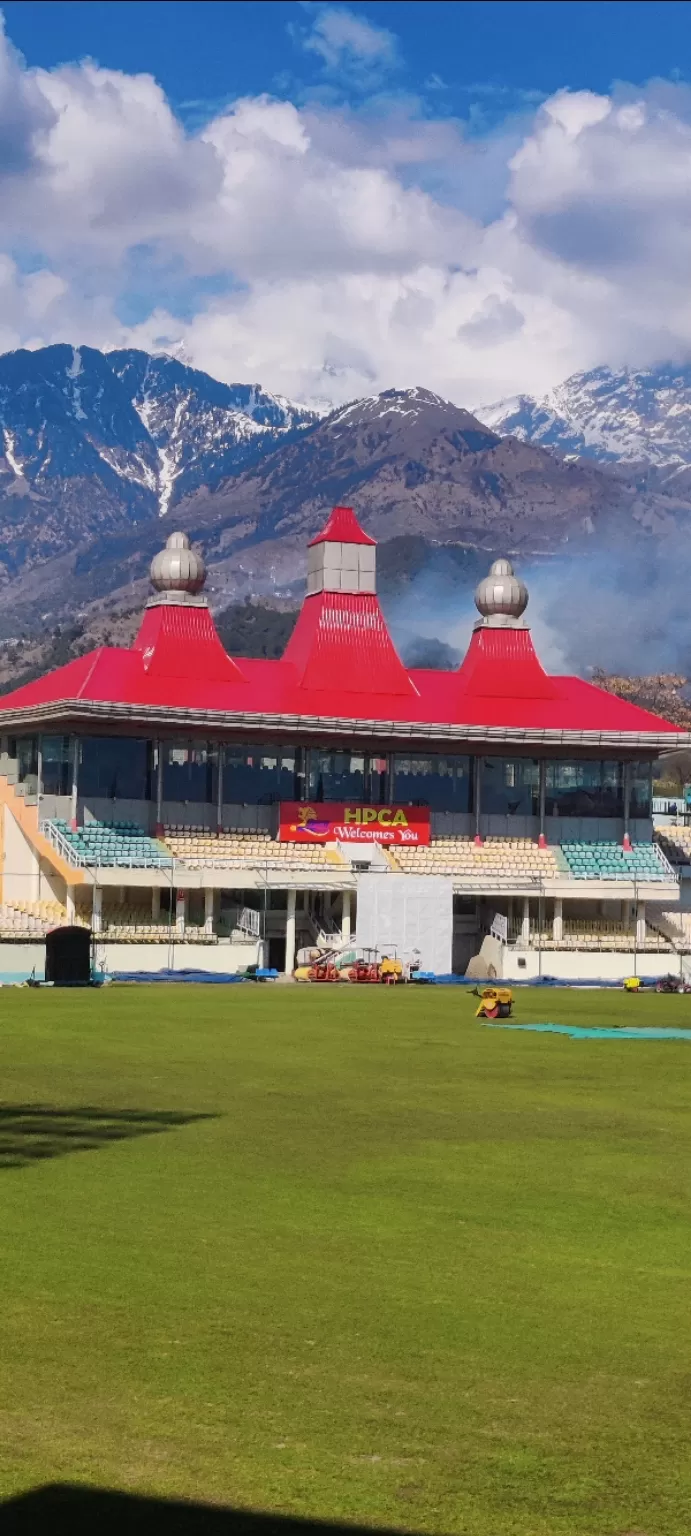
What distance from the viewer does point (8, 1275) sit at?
17281mm

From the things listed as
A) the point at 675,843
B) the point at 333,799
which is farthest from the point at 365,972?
the point at 675,843

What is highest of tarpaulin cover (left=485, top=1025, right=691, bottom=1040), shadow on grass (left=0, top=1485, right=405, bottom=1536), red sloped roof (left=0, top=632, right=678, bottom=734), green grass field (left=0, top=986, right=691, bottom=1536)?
red sloped roof (left=0, top=632, right=678, bottom=734)

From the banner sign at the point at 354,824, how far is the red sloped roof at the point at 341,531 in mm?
14932

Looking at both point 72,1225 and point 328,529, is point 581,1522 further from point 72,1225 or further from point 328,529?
point 328,529

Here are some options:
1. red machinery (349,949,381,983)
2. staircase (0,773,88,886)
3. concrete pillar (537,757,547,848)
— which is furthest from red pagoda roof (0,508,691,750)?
red machinery (349,949,381,983)

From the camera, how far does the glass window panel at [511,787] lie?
9544 centimetres

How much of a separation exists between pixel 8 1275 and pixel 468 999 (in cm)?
4672

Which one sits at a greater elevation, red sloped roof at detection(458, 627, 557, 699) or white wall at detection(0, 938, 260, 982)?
red sloped roof at detection(458, 627, 557, 699)

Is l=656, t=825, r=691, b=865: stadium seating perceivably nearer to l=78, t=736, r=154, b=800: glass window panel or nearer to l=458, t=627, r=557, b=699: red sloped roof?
l=458, t=627, r=557, b=699: red sloped roof

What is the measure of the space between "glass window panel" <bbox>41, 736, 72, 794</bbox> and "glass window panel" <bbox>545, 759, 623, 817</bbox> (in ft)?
74.5

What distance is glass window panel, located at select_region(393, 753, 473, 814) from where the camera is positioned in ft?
309

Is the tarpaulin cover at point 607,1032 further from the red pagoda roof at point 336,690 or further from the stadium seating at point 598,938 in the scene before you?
the red pagoda roof at point 336,690

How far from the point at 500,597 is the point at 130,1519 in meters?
93.5

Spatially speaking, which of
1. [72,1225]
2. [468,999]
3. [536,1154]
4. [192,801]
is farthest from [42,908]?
[72,1225]
